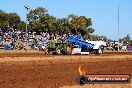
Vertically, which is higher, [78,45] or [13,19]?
[13,19]

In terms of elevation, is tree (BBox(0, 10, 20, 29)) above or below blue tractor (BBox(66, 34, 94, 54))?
above

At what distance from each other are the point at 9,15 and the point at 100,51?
156 feet

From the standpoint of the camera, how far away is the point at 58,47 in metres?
40.5

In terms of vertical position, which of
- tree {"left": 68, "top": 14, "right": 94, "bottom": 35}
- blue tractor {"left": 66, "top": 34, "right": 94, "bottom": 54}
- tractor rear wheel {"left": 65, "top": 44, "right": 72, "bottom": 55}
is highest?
tree {"left": 68, "top": 14, "right": 94, "bottom": 35}

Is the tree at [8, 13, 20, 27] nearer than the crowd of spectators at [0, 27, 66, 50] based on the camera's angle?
No

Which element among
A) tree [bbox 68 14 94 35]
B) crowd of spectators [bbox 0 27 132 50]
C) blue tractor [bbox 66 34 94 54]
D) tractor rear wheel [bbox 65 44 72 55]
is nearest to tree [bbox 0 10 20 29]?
tree [bbox 68 14 94 35]

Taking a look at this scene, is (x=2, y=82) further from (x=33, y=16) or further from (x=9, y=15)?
(x=9, y=15)

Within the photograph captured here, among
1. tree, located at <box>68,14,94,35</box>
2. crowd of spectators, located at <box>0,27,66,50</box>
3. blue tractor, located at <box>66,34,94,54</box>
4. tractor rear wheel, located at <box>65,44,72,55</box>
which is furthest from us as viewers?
tree, located at <box>68,14,94,35</box>

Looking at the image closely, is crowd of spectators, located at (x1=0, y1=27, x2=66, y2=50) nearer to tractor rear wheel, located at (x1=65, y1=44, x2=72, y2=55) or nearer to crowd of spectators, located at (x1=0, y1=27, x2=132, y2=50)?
crowd of spectators, located at (x1=0, y1=27, x2=132, y2=50)

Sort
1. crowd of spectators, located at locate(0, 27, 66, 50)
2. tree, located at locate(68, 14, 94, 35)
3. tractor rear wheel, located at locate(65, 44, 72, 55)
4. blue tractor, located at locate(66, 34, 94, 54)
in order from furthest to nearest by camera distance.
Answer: tree, located at locate(68, 14, 94, 35) → crowd of spectators, located at locate(0, 27, 66, 50) → blue tractor, located at locate(66, 34, 94, 54) → tractor rear wheel, located at locate(65, 44, 72, 55)

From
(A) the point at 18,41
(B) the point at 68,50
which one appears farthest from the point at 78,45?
(A) the point at 18,41

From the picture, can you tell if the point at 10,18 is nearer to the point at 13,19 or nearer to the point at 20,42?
the point at 13,19

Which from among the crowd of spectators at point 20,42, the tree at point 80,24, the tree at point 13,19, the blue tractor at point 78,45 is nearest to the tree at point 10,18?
the tree at point 13,19

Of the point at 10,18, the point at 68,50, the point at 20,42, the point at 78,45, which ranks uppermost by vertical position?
the point at 10,18
